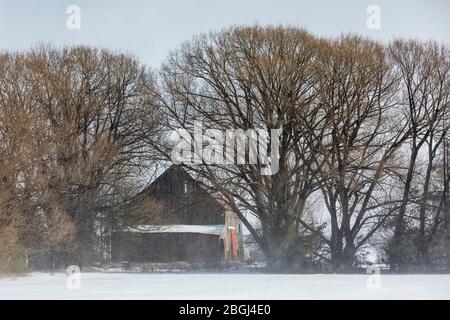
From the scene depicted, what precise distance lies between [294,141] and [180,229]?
10.7 metres

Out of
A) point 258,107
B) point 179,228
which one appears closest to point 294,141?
point 258,107

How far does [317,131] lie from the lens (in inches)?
1372

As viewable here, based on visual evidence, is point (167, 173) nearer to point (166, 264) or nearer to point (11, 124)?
point (166, 264)

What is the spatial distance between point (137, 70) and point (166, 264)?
11.1 meters

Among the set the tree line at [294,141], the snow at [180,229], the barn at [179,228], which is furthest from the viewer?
the snow at [180,229]

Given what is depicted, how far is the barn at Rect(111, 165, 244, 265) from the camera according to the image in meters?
37.6

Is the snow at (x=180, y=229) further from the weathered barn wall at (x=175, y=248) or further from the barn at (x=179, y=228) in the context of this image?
the weathered barn wall at (x=175, y=248)
